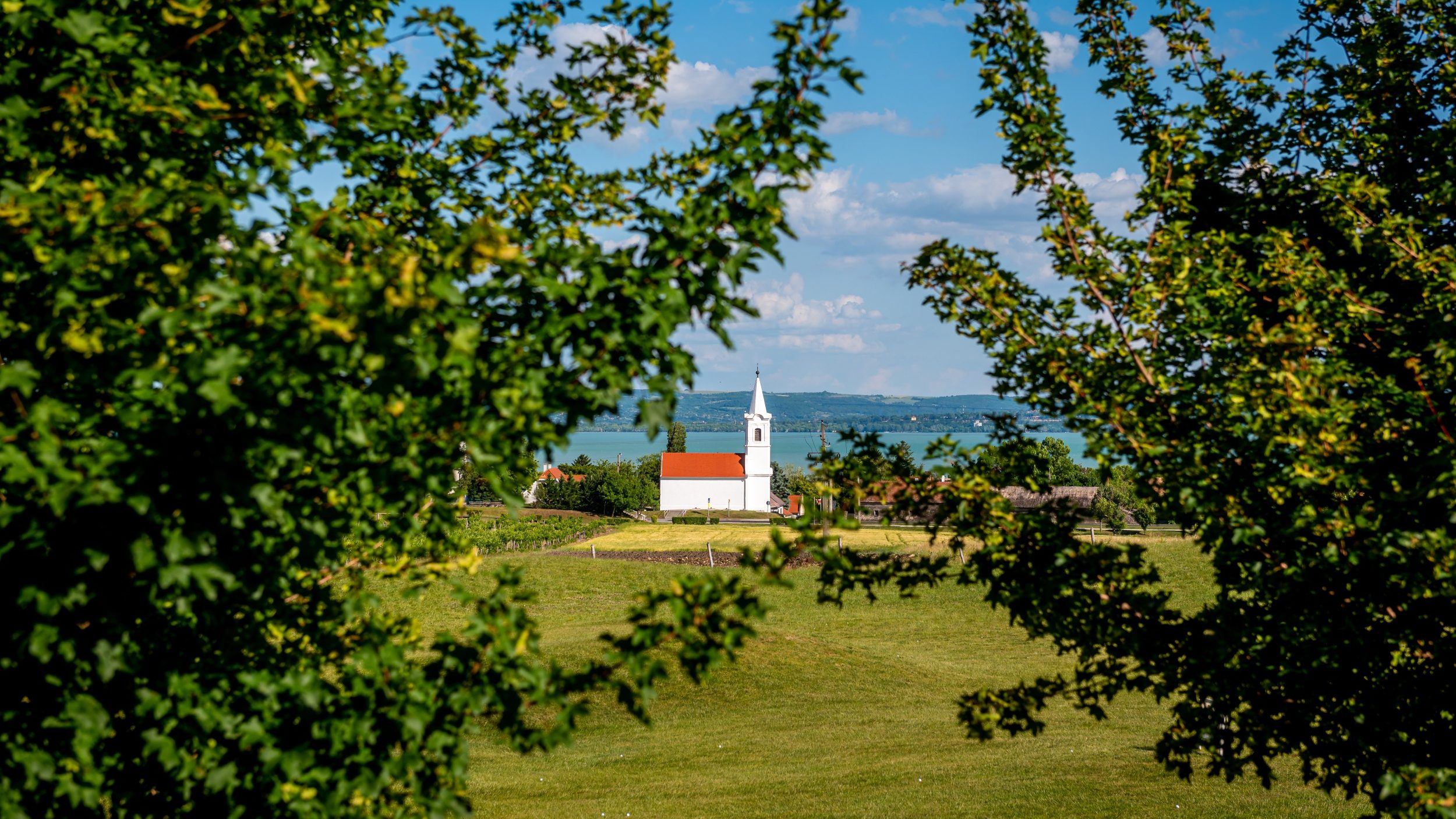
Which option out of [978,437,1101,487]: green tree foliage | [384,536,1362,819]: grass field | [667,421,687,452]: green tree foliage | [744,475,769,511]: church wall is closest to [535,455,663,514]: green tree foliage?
[744,475,769,511]: church wall

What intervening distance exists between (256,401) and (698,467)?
113m

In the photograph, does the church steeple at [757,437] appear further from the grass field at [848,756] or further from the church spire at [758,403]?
the grass field at [848,756]

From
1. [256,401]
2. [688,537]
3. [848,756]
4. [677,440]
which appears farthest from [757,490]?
[256,401]

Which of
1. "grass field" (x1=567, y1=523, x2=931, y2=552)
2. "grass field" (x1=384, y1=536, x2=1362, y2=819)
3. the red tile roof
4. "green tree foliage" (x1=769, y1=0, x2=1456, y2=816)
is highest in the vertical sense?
"green tree foliage" (x1=769, y1=0, x2=1456, y2=816)

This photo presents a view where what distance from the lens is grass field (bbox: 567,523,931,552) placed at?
55931mm

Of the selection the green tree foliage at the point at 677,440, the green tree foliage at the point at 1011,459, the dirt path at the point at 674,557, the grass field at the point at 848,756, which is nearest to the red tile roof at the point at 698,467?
the green tree foliage at the point at 677,440

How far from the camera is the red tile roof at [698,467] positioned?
379ft

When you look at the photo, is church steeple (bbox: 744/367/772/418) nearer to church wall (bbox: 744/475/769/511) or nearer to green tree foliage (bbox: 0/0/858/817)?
church wall (bbox: 744/475/769/511)

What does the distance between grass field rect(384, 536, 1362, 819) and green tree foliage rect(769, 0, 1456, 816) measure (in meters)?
1.97

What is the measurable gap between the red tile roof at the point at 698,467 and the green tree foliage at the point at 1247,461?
109 meters

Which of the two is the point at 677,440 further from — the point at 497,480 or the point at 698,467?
the point at 497,480

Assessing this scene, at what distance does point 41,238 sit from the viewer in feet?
11.1

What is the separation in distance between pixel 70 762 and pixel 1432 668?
7.33m

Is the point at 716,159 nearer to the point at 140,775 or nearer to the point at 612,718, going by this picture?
the point at 140,775
